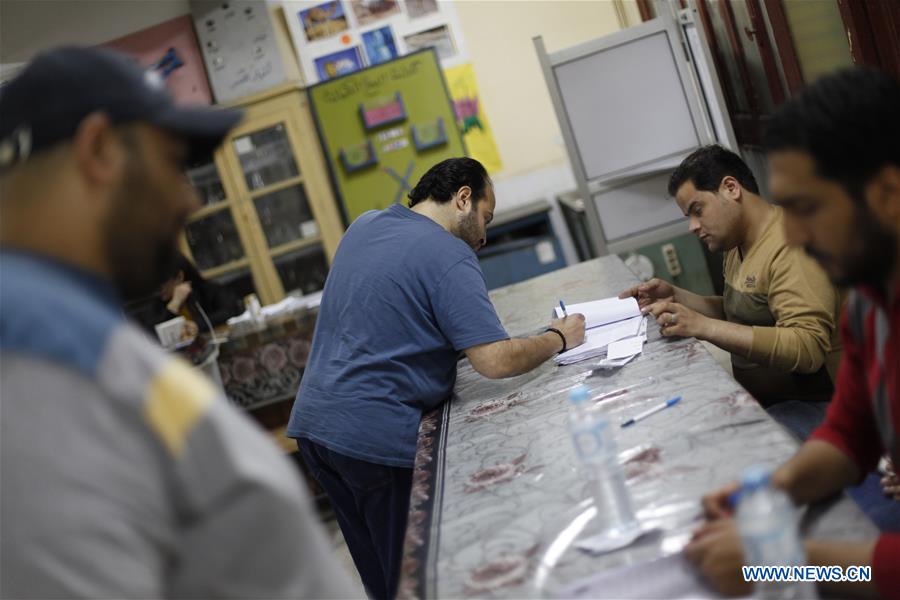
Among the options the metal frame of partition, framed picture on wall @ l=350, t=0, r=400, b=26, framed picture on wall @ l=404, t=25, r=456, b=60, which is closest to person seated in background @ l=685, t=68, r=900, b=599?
the metal frame of partition

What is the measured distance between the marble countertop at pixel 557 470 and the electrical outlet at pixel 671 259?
2.19m

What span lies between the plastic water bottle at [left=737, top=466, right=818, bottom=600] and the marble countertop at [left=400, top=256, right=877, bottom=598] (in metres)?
0.16

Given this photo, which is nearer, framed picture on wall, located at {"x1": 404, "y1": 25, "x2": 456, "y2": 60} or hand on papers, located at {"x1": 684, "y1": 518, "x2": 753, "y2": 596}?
hand on papers, located at {"x1": 684, "y1": 518, "x2": 753, "y2": 596}

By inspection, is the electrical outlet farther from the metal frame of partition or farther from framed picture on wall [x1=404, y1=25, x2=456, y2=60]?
framed picture on wall [x1=404, y1=25, x2=456, y2=60]

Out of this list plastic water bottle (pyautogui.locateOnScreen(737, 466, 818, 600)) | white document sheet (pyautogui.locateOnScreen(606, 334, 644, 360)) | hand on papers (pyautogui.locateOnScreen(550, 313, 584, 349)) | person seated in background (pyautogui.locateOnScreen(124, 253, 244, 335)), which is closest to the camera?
plastic water bottle (pyautogui.locateOnScreen(737, 466, 818, 600))

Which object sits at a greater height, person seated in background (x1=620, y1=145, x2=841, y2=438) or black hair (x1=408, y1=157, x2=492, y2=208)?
black hair (x1=408, y1=157, x2=492, y2=208)

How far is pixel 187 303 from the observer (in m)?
4.92

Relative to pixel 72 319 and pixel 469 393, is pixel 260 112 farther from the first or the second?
pixel 72 319

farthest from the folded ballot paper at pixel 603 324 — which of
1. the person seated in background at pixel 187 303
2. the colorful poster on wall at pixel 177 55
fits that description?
the colorful poster on wall at pixel 177 55

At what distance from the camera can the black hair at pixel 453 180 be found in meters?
2.53

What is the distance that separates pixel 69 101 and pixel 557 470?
105 centimetres

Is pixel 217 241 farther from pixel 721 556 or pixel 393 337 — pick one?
pixel 721 556

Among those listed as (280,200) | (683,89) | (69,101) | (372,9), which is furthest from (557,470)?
(372,9)

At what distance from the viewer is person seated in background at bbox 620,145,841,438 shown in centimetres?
212
